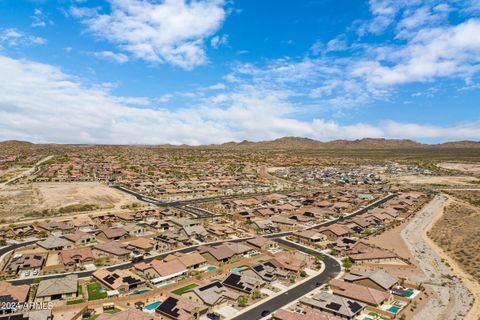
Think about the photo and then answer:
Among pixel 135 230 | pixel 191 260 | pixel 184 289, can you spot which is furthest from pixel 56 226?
pixel 184 289

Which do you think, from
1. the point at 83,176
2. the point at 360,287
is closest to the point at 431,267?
the point at 360,287

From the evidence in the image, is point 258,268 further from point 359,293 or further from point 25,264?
point 25,264

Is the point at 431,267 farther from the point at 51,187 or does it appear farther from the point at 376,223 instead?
the point at 51,187

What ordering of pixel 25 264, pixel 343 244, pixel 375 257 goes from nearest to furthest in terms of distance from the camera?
pixel 25 264 → pixel 375 257 → pixel 343 244

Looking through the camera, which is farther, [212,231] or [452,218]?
[452,218]

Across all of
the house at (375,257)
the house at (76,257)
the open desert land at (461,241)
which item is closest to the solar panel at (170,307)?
the house at (76,257)

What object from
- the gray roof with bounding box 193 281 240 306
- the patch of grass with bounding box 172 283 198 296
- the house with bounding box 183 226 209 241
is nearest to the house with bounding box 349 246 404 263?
the gray roof with bounding box 193 281 240 306
